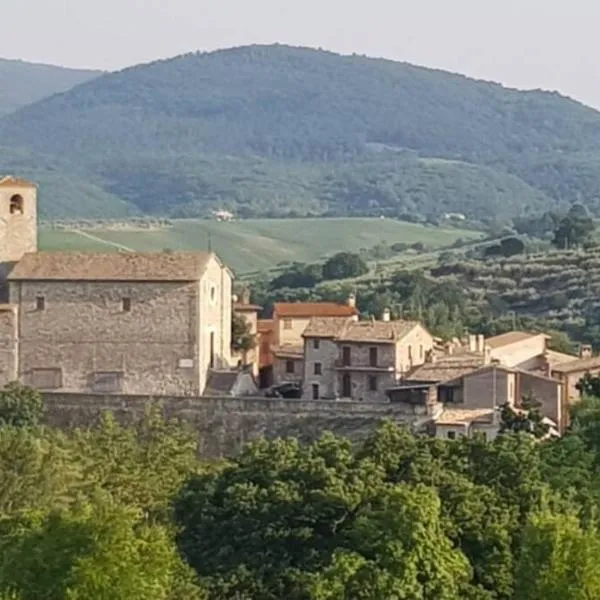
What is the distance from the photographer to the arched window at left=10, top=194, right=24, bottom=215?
167 feet

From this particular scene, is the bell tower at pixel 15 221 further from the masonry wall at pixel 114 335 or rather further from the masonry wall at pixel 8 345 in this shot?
the masonry wall at pixel 114 335

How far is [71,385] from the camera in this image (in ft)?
158

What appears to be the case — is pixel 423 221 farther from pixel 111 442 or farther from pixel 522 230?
pixel 111 442

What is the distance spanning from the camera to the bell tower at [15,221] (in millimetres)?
50406

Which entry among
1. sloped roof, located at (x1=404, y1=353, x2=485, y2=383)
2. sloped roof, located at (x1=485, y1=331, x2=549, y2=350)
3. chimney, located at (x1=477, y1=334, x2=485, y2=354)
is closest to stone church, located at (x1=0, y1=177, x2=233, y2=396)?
sloped roof, located at (x1=404, y1=353, x2=485, y2=383)

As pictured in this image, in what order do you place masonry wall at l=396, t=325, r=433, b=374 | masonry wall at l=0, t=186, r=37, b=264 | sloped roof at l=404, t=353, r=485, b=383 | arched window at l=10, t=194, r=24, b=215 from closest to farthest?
sloped roof at l=404, t=353, r=485, b=383 → masonry wall at l=396, t=325, r=433, b=374 → masonry wall at l=0, t=186, r=37, b=264 → arched window at l=10, t=194, r=24, b=215

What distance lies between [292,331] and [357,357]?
5.66m

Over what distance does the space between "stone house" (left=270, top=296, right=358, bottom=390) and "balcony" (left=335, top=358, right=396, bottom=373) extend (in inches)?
88.0

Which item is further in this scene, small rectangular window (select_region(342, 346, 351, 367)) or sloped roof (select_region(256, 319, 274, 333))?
sloped roof (select_region(256, 319, 274, 333))

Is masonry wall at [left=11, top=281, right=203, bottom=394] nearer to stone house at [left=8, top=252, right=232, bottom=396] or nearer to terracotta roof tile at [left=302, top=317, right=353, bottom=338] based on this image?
stone house at [left=8, top=252, right=232, bottom=396]

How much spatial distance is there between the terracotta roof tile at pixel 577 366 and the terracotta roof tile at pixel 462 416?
342cm

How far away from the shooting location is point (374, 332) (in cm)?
4809

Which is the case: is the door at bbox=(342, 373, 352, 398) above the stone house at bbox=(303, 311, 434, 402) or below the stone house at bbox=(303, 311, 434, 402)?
below

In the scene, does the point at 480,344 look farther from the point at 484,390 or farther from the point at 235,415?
the point at 235,415
